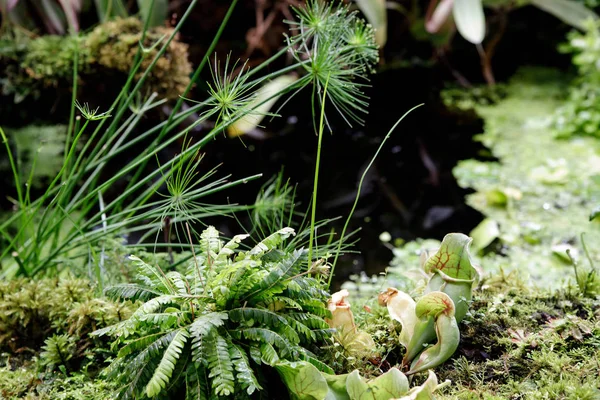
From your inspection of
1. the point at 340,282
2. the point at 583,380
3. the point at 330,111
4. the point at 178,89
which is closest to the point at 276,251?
the point at 583,380

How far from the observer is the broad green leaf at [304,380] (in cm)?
85

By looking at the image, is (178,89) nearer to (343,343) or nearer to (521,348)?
(343,343)

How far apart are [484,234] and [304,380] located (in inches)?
59.0

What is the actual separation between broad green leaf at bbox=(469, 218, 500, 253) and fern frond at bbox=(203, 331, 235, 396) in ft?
4.82

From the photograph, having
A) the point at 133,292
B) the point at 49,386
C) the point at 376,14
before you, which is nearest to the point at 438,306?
the point at 133,292

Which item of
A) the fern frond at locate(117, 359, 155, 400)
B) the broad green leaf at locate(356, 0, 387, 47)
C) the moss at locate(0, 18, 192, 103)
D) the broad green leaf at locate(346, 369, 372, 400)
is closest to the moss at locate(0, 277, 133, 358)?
the fern frond at locate(117, 359, 155, 400)

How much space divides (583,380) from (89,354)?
92 cm

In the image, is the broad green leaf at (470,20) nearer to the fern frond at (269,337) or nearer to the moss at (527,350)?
the moss at (527,350)

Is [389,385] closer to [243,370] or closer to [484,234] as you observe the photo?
[243,370]

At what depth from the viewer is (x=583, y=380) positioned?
3.17ft

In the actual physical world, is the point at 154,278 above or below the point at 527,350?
above

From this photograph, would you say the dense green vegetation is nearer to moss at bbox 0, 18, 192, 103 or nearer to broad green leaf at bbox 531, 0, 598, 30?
moss at bbox 0, 18, 192, 103

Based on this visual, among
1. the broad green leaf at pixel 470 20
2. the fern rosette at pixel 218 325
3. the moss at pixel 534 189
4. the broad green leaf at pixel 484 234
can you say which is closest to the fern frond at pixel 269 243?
the fern rosette at pixel 218 325

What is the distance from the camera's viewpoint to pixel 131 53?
2.27 meters
